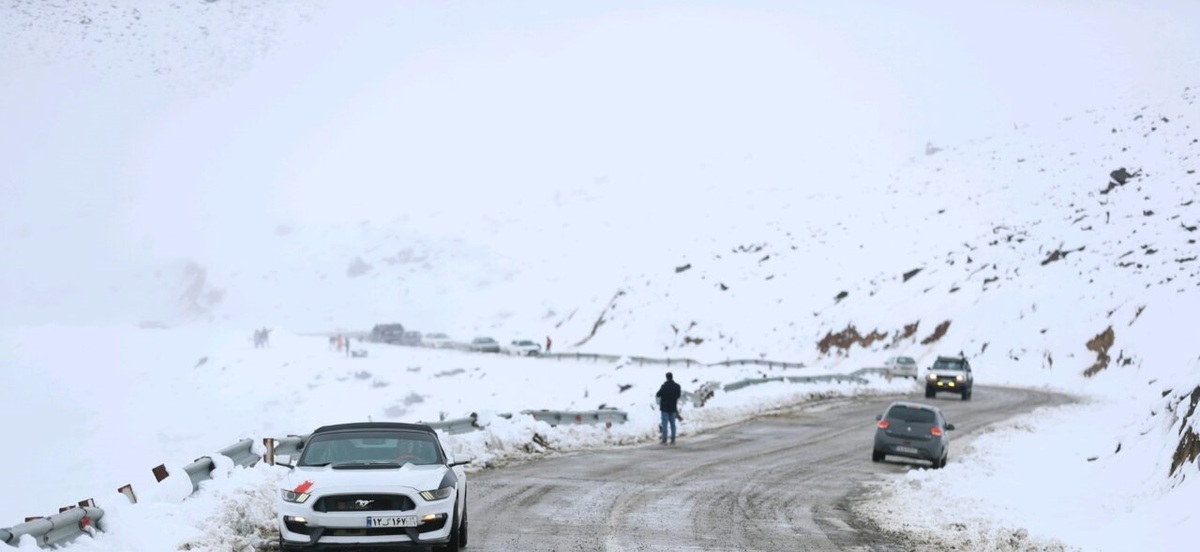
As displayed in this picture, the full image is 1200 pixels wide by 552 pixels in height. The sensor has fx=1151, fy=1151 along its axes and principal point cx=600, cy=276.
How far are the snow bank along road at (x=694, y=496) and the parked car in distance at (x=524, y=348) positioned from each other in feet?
116

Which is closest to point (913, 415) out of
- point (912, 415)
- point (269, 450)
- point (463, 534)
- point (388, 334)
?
point (912, 415)

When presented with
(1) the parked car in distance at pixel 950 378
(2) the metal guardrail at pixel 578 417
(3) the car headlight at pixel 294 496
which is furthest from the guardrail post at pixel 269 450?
(1) the parked car in distance at pixel 950 378

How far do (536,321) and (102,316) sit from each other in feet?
104

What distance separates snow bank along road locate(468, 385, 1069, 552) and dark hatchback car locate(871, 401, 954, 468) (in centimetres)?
45

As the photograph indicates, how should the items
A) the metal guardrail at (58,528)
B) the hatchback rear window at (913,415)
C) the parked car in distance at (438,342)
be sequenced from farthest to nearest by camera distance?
Result: the parked car in distance at (438,342) < the hatchback rear window at (913,415) < the metal guardrail at (58,528)

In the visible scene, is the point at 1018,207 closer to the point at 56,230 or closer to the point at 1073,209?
the point at 1073,209

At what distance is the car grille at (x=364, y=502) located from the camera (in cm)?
1105

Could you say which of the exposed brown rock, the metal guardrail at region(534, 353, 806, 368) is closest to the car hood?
the metal guardrail at region(534, 353, 806, 368)

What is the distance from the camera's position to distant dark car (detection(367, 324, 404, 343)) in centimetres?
7938

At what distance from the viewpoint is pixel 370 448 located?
12.1 meters

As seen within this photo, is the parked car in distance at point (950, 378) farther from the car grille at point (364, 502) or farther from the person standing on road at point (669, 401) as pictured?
the car grille at point (364, 502)

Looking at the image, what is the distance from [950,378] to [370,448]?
37557mm

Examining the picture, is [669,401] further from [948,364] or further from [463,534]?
[948,364]

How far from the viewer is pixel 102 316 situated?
270ft
